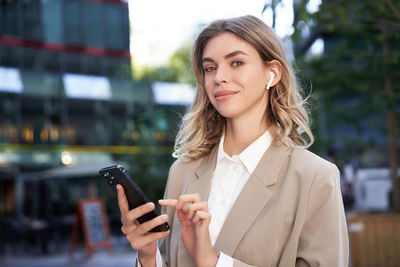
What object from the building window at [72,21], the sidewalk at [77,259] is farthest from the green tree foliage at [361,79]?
the building window at [72,21]

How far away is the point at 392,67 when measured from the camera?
727 cm

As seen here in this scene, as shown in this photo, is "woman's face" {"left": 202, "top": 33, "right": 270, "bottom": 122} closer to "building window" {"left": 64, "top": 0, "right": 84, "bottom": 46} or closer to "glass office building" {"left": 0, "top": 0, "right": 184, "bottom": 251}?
"glass office building" {"left": 0, "top": 0, "right": 184, "bottom": 251}

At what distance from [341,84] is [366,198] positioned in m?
2.21

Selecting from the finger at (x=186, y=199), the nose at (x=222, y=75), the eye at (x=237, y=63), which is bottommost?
the finger at (x=186, y=199)

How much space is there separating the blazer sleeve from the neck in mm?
368

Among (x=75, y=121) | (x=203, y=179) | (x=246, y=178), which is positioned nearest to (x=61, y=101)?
(x=75, y=121)

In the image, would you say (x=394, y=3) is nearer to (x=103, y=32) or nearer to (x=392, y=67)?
(x=392, y=67)

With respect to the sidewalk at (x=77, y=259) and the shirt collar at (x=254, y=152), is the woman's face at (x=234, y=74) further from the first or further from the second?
the sidewalk at (x=77, y=259)

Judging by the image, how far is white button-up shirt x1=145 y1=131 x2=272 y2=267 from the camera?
6.48 feet

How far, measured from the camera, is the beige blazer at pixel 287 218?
1722mm

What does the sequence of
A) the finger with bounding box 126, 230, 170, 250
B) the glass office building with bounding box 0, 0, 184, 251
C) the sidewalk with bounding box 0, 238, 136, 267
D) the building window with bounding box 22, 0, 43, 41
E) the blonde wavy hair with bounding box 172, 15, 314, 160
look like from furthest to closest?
the glass office building with bounding box 0, 0, 184, 251 < the building window with bounding box 22, 0, 43, 41 < the sidewalk with bounding box 0, 238, 136, 267 < the blonde wavy hair with bounding box 172, 15, 314, 160 < the finger with bounding box 126, 230, 170, 250

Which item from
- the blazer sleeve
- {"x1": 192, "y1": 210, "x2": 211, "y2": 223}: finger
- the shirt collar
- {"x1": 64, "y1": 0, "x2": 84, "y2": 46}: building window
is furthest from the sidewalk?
{"x1": 192, "y1": 210, "x2": 211, "y2": 223}: finger

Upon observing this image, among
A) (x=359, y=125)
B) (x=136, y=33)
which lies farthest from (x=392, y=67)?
(x=136, y=33)

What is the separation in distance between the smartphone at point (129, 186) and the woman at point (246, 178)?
1.0 inches
